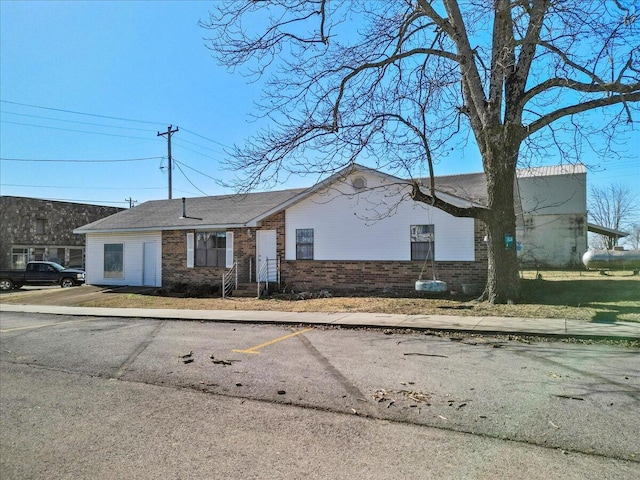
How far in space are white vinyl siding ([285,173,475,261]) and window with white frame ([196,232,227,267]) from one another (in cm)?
342

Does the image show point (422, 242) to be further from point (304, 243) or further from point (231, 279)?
point (231, 279)

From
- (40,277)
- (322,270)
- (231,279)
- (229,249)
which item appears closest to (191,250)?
(229,249)

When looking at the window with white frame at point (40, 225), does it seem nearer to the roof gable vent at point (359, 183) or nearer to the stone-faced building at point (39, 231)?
the stone-faced building at point (39, 231)

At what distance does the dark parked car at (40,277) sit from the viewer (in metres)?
26.1

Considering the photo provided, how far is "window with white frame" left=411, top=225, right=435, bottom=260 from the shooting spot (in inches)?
638

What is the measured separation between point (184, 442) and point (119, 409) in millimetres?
1484

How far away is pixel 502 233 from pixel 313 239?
8.07 meters

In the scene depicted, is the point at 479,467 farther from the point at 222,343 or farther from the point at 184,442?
the point at 222,343

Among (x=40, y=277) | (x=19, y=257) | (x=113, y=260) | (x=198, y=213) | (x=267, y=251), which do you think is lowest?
(x=40, y=277)

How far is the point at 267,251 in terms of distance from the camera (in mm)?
19422

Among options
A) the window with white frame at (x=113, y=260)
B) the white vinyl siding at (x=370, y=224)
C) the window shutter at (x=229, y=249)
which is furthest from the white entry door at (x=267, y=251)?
the window with white frame at (x=113, y=260)

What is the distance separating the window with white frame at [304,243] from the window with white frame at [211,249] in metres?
3.78

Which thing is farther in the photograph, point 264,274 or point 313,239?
point 264,274

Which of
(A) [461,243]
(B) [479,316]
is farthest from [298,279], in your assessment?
(B) [479,316]
